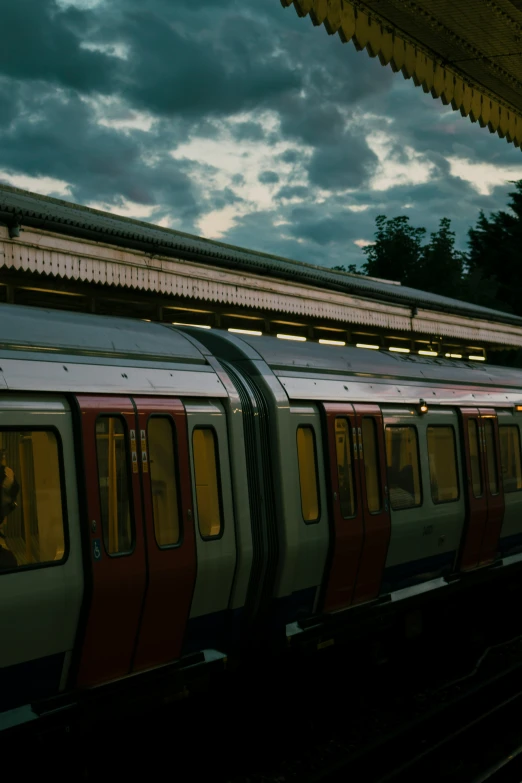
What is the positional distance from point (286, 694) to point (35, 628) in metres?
4.42

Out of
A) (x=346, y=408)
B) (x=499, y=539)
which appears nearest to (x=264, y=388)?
(x=346, y=408)

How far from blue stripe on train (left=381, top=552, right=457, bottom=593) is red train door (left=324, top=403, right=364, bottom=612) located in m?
0.81

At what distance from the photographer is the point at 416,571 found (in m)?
10.7

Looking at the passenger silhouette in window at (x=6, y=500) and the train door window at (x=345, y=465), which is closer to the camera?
the passenger silhouette in window at (x=6, y=500)

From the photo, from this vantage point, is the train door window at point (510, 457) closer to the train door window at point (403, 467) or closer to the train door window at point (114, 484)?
the train door window at point (403, 467)

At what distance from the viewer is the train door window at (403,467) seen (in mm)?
10094

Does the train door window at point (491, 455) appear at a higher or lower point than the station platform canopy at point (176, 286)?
lower

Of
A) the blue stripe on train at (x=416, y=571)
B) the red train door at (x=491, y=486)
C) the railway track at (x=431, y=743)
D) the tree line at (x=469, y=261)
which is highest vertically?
the tree line at (x=469, y=261)

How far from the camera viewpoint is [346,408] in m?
9.40

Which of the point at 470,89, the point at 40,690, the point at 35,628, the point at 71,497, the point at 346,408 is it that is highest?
the point at 470,89

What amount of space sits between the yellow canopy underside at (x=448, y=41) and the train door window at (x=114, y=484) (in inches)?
119

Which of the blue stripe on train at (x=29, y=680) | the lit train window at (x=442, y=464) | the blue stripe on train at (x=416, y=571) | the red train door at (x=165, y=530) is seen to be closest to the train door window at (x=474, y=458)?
the lit train window at (x=442, y=464)

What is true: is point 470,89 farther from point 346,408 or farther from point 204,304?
point 204,304

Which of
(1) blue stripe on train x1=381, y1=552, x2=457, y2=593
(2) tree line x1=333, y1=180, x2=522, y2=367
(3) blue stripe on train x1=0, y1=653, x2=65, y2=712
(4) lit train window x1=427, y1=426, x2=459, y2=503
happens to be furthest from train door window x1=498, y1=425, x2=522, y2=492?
(2) tree line x1=333, y1=180, x2=522, y2=367
